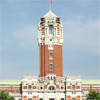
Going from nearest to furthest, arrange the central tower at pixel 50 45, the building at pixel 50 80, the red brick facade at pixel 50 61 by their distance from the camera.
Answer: the building at pixel 50 80 < the red brick facade at pixel 50 61 < the central tower at pixel 50 45

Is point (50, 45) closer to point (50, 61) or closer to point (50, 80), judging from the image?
point (50, 61)

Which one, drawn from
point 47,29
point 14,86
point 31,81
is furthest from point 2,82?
point 47,29

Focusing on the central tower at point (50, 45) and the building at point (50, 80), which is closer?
the building at point (50, 80)

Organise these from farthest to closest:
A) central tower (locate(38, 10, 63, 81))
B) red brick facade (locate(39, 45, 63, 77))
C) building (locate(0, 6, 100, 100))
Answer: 1. central tower (locate(38, 10, 63, 81))
2. red brick facade (locate(39, 45, 63, 77))
3. building (locate(0, 6, 100, 100))

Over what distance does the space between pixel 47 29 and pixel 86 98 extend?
30826 mm

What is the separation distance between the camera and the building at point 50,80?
118m

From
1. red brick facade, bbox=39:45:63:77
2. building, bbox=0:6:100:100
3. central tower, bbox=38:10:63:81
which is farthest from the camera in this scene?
central tower, bbox=38:10:63:81

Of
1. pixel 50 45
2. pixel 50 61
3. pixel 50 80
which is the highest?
pixel 50 45

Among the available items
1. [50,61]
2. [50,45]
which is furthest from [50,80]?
[50,45]

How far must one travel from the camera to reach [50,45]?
126 m

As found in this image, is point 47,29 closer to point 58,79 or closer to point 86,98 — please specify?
point 58,79

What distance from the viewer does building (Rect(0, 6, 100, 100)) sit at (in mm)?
117625

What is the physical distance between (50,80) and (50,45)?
47.7 feet

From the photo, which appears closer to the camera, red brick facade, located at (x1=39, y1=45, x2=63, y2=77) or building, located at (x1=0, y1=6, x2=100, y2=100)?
building, located at (x1=0, y1=6, x2=100, y2=100)
